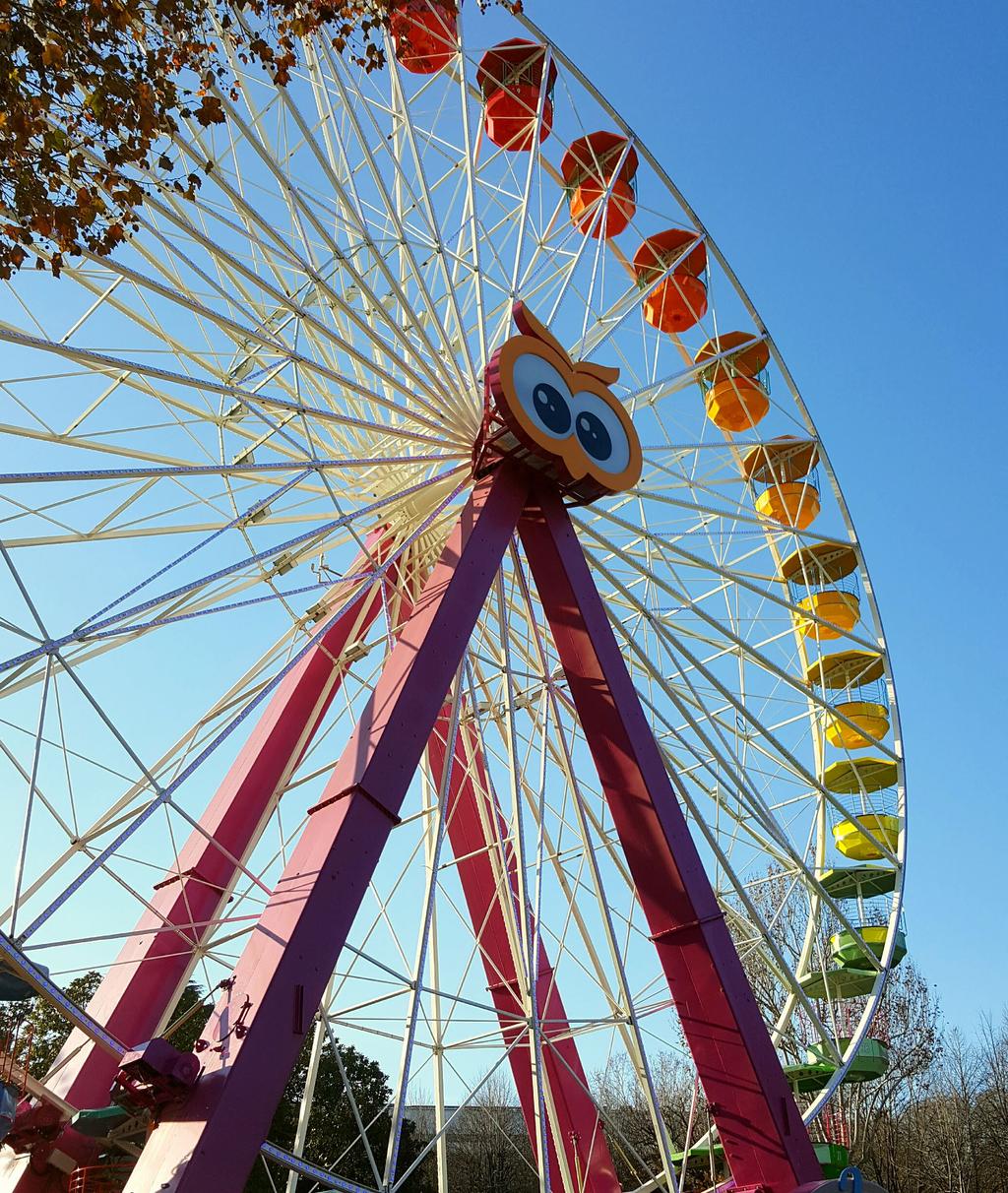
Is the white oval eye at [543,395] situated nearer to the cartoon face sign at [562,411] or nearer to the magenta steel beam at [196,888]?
the cartoon face sign at [562,411]

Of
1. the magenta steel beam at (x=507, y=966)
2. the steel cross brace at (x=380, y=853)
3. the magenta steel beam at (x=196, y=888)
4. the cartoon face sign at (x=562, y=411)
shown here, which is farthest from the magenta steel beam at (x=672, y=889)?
the magenta steel beam at (x=196, y=888)

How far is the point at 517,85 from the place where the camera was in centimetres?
1544

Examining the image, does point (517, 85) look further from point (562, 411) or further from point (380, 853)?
point (380, 853)

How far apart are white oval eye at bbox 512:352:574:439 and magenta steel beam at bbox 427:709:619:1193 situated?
3.14 metres

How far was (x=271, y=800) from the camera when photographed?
10969 mm

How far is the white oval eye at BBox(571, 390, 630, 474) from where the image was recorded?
11.4 meters

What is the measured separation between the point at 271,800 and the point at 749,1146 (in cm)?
534

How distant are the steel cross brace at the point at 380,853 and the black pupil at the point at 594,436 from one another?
0.68 m

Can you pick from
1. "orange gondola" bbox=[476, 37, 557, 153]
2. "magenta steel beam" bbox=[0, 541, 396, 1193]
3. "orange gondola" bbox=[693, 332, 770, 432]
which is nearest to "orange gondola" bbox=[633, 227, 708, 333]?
"orange gondola" bbox=[693, 332, 770, 432]

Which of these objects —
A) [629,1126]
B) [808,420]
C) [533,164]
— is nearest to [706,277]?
[808,420]

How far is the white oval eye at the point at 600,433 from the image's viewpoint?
11375 millimetres

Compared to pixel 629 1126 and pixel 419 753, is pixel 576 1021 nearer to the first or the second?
pixel 419 753

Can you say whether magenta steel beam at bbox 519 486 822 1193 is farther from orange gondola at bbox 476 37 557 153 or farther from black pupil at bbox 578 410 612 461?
orange gondola at bbox 476 37 557 153

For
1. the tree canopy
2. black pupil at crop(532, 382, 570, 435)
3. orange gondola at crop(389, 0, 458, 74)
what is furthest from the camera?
orange gondola at crop(389, 0, 458, 74)
